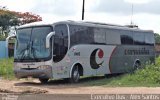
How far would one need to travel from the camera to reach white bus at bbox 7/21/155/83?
68.8 ft

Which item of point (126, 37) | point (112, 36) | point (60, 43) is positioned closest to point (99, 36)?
point (112, 36)

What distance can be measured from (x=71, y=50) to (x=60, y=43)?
99 cm

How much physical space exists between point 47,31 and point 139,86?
15.8ft

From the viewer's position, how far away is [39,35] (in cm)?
2111

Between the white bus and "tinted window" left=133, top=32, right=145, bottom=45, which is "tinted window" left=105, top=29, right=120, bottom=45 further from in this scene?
"tinted window" left=133, top=32, right=145, bottom=45

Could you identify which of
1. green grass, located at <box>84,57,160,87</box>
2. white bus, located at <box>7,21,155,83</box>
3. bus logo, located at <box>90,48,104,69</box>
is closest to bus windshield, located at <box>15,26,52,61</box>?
white bus, located at <box>7,21,155,83</box>

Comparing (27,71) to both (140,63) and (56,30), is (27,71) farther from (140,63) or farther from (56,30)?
(140,63)

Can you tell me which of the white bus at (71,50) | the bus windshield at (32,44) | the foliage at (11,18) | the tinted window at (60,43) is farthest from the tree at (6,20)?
the tinted window at (60,43)

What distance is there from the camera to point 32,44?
2116 centimetres

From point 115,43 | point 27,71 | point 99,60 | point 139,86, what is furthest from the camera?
point 115,43

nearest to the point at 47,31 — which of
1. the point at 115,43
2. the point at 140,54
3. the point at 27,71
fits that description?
the point at 27,71

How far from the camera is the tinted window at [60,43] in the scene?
69.4 ft

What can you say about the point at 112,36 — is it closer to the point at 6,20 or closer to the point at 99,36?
the point at 99,36

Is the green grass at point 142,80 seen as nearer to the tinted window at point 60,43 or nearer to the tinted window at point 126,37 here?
the tinted window at point 60,43
